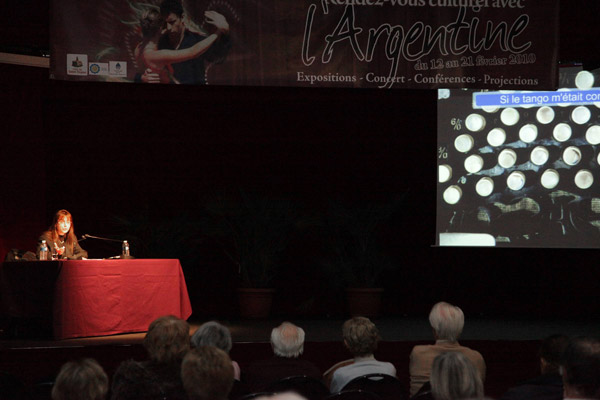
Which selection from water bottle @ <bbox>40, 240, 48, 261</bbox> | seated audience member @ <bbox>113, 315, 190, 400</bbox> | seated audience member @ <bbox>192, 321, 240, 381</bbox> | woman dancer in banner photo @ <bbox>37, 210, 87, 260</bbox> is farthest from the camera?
woman dancer in banner photo @ <bbox>37, 210, 87, 260</bbox>

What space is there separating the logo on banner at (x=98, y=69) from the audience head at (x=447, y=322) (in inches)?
120

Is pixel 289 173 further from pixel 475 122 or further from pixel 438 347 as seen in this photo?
pixel 438 347

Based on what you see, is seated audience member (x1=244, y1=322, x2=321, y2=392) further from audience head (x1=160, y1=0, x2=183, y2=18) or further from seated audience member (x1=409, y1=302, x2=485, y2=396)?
audience head (x1=160, y1=0, x2=183, y2=18)

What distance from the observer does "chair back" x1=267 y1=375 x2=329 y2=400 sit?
2.83 meters

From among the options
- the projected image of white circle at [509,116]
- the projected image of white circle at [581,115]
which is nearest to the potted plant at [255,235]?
the projected image of white circle at [509,116]

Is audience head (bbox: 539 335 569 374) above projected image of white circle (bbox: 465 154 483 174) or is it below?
below

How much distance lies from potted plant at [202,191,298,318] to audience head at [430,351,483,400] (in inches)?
221

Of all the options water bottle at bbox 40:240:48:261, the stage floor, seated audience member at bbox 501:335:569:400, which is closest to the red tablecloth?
the stage floor

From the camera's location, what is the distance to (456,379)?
87.1 inches

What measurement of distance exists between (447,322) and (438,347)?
12 cm

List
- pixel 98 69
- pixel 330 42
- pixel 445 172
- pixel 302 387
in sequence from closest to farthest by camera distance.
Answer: pixel 302 387
pixel 98 69
pixel 330 42
pixel 445 172

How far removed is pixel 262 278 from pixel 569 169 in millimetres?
3276

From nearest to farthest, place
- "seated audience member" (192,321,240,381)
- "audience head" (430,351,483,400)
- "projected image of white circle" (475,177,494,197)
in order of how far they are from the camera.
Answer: "audience head" (430,351,483,400) → "seated audience member" (192,321,240,381) → "projected image of white circle" (475,177,494,197)

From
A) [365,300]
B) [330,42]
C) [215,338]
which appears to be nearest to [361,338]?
[215,338]
